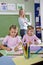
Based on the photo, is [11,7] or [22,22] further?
[11,7]

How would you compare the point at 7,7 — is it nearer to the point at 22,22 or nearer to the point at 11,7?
the point at 11,7

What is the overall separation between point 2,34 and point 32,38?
1.38 metres

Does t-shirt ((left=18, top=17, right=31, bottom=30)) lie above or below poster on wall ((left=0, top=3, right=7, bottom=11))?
below

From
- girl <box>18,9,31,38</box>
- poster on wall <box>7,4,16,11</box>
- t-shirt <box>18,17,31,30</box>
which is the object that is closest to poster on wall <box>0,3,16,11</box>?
poster on wall <box>7,4,16,11</box>

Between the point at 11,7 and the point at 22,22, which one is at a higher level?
the point at 11,7

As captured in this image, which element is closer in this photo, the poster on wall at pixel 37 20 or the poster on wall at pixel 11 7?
the poster on wall at pixel 11 7

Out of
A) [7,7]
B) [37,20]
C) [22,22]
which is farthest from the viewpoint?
[37,20]

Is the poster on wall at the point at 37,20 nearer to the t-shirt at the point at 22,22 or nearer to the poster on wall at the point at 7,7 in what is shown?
the t-shirt at the point at 22,22

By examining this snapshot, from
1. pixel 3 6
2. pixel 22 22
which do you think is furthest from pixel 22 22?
pixel 3 6

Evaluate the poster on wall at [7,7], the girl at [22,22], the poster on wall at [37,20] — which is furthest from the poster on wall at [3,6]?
the poster on wall at [37,20]

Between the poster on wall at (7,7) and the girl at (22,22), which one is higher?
the poster on wall at (7,7)

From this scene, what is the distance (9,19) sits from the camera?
3801mm

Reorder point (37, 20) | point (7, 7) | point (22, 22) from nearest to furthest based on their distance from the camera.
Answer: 1. point (22, 22)
2. point (7, 7)
3. point (37, 20)

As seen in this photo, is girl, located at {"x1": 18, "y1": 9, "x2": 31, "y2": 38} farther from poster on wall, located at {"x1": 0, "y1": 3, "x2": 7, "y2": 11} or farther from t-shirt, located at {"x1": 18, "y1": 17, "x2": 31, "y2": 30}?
poster on wall, located at {"x1": 0, "y1": 3, "x2": 7, "y2": 11}
